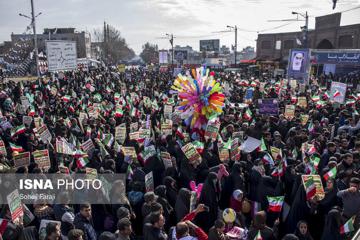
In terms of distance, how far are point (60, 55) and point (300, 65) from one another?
608 inches

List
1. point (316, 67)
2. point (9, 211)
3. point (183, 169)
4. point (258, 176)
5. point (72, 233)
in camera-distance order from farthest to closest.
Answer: point (316, 67) → point (183, 169) → point (258, 176) → point (9, 211) → point (72, 233)

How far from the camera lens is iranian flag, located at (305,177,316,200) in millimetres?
5500

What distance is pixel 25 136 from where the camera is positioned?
31.8ft

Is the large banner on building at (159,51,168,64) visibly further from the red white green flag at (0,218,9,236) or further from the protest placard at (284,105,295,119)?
the red white green flag at (0,218,9,236)

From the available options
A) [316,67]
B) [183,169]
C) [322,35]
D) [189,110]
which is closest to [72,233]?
[183,169]

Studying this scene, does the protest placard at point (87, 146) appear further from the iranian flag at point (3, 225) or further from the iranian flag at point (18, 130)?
the iranian flag at point (3, 225)

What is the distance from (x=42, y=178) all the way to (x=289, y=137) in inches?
239

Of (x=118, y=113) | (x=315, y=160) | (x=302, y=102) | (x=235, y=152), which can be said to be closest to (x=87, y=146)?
(x=235, y=152)

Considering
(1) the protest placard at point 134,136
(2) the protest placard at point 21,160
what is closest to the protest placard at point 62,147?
(2) the protest placard at point 21,160

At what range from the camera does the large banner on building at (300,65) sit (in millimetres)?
21016

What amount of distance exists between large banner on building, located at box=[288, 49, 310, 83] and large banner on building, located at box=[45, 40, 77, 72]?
49.1 feet

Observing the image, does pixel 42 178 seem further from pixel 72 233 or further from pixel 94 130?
pixel 94 130

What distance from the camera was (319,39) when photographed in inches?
1783

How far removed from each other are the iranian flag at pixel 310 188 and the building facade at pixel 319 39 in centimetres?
2713
